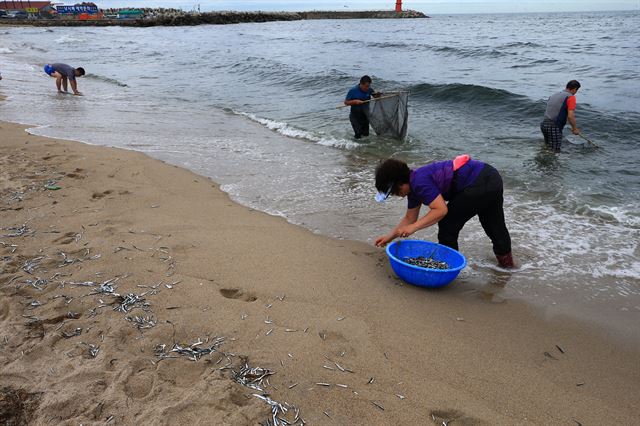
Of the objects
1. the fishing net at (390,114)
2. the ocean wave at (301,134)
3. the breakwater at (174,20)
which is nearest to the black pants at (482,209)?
the ocean wave at (301,134)

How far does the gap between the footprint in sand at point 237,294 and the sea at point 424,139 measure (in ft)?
5.68

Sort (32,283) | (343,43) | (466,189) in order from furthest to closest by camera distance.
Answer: (343,43)
(466,189)
(32,283)

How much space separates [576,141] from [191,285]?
916 cm

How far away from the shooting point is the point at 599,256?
4.55 meters

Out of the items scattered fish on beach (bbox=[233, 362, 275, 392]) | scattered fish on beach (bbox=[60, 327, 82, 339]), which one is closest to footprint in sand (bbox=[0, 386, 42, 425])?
scattered fish on beach (bbox=[60, 327, 82, 339])

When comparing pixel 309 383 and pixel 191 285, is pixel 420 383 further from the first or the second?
pixel 191 285

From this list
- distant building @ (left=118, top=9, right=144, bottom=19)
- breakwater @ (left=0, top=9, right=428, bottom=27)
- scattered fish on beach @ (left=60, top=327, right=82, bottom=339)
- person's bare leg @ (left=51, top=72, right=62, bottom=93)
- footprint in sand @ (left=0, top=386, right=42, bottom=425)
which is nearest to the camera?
footprint in sand @ (left=0, top=386, right=42, bottom=425)

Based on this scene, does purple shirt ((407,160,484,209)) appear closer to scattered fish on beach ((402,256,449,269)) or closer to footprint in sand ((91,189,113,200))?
scattered fish on beach ((402,256,449,269))

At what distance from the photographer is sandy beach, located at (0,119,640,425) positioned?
237 centimetres

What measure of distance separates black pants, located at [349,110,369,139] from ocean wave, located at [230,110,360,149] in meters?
0.34

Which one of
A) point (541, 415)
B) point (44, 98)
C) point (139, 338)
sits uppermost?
point (44, 98)

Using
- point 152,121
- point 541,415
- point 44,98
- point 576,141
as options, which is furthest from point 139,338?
point 44,98

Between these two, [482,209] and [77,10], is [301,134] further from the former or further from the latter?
[77,10]

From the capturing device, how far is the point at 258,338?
2.89 m
